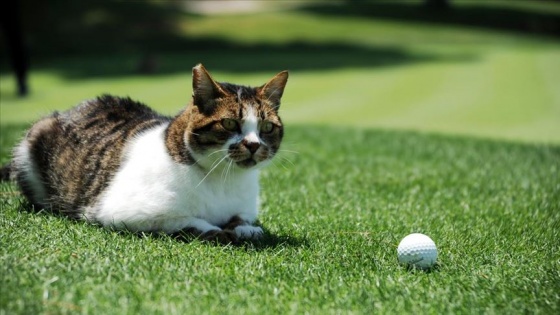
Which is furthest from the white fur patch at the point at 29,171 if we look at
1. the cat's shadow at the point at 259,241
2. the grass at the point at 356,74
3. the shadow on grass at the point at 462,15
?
the shadow on grass at the point at 462,15

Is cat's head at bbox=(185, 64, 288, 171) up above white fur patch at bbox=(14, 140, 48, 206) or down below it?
above

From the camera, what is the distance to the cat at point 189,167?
414 cm

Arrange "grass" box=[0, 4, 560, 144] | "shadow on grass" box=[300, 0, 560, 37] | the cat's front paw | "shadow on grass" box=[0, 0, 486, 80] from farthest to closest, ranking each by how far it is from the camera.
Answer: "shadow on grass" box=[300, 0, 560, 37] < "shadow on grass" box=[0, 0, 486, 80] < "grass" box=[0, 4, 560, 144] < the cat's front paw

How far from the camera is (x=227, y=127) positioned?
4.11 m

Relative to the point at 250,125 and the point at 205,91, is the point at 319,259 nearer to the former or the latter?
the point at 250,125

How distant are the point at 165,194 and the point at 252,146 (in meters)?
0.60

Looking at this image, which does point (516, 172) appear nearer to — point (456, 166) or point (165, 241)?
point (456, 166)

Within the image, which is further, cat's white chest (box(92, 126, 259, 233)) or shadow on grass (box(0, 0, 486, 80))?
shadow on grass (box(0, 0, 486, 80))

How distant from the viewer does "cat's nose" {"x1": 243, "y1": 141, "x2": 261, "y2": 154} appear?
13.3 feet

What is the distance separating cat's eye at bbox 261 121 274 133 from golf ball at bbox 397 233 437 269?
3.36ft

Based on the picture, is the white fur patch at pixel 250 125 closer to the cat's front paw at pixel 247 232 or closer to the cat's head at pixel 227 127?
the cat's head at pixel 227 127

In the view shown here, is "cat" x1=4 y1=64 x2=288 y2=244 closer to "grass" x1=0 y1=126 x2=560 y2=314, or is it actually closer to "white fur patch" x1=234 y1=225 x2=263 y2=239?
"white fur patch" x1=234 y1=225 x2=263 y2=239

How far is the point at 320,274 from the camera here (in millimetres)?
3740

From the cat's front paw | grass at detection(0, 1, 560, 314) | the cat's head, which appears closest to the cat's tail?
grass at detection(0, 1, 560, 314)
